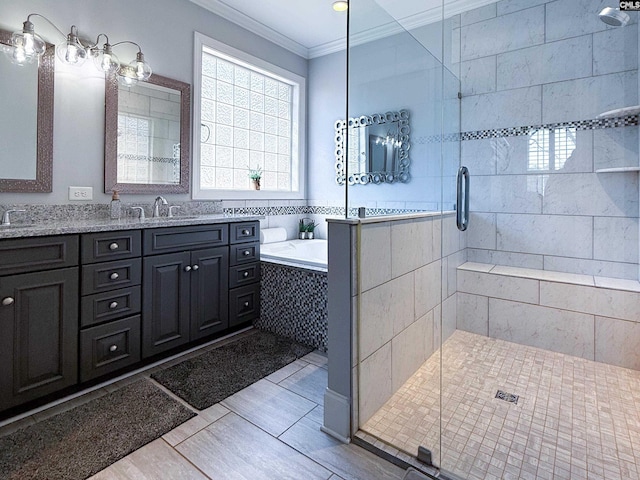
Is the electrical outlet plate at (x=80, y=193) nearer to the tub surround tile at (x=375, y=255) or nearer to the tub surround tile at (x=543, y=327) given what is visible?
the tub surround tile at (x=375, y=255)

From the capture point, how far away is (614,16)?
2.56 meters

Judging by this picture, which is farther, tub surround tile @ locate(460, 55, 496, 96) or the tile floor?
tub surround tile @ locate(460, 55, 496, 96)

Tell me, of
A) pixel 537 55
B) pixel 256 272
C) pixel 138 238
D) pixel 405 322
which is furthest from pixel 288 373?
pixel 537 55

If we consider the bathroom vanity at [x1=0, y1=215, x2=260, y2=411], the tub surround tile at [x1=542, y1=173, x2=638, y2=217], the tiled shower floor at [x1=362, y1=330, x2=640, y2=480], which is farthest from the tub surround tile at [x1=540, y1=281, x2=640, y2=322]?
the bathroom vanity at [x1=0, y1=215, x2=260, y2=411]

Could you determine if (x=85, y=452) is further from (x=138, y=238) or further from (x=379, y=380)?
(x=379, y=380)

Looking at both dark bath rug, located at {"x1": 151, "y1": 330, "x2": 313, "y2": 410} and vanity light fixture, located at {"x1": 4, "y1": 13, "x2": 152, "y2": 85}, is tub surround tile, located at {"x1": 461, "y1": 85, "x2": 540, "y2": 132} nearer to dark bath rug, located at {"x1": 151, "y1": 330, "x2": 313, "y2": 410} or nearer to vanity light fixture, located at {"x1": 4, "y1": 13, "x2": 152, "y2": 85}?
dark bath rug, located at {"x1": 151, "y1": 330, "x2": 313, "y2": 410}

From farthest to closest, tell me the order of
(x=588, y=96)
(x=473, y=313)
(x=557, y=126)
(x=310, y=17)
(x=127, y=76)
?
(x=310, y=17) → (x=473, y=313) → (x=557, y=126) → (x=588, y=96) → (x=127, y=76)

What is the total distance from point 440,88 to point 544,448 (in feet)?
7.71

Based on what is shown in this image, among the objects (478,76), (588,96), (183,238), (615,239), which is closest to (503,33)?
(478,76)

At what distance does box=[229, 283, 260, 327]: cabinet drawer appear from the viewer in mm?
2850

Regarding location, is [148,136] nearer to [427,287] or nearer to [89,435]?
→ [89,435]

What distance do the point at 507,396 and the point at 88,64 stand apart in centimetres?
335

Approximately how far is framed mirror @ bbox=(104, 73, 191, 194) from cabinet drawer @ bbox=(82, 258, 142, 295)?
748 mm

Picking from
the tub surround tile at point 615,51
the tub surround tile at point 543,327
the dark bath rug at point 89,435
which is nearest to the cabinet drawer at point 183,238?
the dark bath rug at point 89,435
